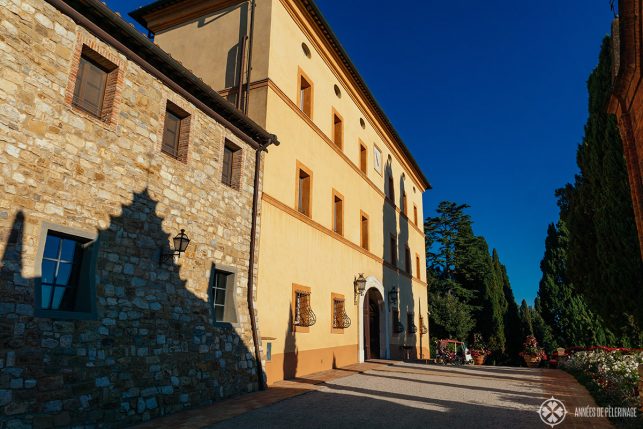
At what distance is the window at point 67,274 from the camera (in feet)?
19.1

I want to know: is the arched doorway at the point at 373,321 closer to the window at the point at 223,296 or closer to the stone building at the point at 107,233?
the stone building at the point at 107,233

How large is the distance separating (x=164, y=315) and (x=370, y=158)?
1383 centimetres

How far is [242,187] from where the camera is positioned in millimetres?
10172

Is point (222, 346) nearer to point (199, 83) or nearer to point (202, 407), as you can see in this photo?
point (202, 407)

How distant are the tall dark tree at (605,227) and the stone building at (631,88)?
62.2 inches

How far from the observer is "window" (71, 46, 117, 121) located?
22.1 ft

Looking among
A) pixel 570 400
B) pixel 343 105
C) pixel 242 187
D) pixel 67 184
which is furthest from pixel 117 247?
pixel 343 105

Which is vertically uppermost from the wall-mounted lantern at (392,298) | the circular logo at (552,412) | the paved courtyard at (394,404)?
the wall-mounted lantern at (392,298)

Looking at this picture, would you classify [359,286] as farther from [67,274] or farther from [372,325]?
[67,274]

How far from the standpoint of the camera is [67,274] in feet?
20.2

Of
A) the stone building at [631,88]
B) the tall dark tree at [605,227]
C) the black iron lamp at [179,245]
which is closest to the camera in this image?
the stone building at [631,88]

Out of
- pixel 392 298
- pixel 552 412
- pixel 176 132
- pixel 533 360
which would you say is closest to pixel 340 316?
pixel 392 298

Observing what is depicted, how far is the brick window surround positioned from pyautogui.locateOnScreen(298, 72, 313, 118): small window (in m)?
7.49

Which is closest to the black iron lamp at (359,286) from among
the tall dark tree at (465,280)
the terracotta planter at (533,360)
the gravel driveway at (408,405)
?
the gravel driveway at (408,405)
